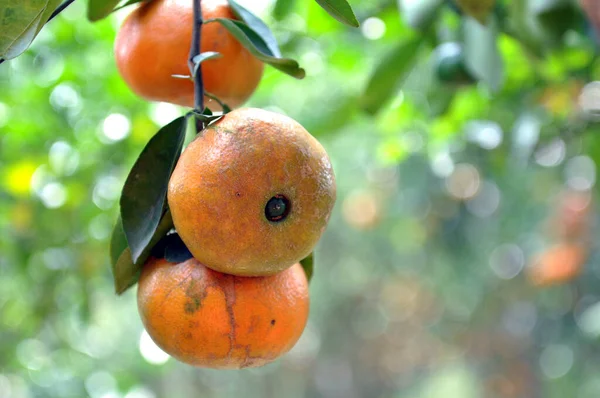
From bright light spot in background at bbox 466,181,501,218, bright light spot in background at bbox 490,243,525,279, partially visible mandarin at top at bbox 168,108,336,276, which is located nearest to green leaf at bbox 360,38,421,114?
partially visible mandarin at top at bbox 168,108,336,276

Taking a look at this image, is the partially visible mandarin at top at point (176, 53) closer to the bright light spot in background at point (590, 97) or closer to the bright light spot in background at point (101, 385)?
the bright light spot in background at point (590, 97)

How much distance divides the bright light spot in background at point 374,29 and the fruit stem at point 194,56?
2.94ft

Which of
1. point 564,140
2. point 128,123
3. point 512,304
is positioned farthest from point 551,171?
point 512,304

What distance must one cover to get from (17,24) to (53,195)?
128 cm

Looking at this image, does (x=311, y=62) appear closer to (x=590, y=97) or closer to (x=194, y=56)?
(x=590, y=97)

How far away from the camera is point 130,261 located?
0.64 m

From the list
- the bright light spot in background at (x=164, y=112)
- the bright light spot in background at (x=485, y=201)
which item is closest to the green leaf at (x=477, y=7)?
the bright light spot in background at (x=164, y=112)

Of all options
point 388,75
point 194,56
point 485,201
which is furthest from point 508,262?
point 194,56

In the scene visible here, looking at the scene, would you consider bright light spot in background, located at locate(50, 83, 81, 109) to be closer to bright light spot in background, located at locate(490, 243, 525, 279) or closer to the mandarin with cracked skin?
the mandarin with cracked skin

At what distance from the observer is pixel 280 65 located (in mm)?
634

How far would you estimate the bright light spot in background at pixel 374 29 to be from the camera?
4.95ft

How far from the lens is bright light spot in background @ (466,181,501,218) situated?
380 cm

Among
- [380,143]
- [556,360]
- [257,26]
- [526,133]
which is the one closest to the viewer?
[257,26]

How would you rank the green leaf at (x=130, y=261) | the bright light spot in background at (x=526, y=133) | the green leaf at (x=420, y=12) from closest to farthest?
1. the green leaf at (x=130, y=261)
2. the green leaf at (x=420, y=12)
3. the bright light spot in background at (x=526, y=133)
